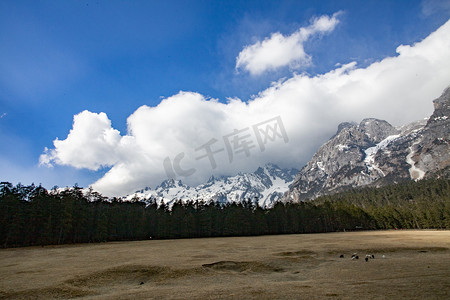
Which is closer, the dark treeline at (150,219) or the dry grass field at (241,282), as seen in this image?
the dry grass field at (241,282)

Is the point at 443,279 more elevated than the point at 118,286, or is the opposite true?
the point at 118,286

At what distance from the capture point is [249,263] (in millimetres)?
26156

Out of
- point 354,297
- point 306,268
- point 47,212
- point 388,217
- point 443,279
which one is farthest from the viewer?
point 388,217

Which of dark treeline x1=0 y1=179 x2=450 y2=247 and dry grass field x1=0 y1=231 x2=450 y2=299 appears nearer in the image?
Result: dry grass field x1=0 y1=231 x2=450 y2=299

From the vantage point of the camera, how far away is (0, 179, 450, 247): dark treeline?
220ft

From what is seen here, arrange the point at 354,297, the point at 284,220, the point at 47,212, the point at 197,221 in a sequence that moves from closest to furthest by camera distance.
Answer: the point at 354,297 → the point at 47,212 → the point at 197,221 → the point at 284,220

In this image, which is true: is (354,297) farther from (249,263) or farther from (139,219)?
(139,219)

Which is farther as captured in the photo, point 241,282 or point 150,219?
point 150,219

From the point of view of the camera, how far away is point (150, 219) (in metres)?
102

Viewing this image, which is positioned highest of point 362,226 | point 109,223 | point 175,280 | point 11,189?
point 11,189

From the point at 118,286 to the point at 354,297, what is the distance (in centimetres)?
1709

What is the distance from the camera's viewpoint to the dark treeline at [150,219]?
66.9 meters

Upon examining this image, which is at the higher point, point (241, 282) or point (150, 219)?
point (150, 219)

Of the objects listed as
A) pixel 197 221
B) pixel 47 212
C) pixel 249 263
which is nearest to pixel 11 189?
pixel 47 212
